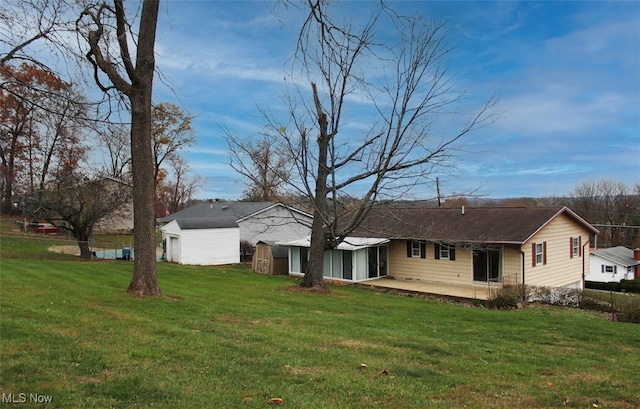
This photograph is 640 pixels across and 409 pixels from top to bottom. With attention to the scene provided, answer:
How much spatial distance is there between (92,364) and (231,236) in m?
30.3

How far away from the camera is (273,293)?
16078 millimetres

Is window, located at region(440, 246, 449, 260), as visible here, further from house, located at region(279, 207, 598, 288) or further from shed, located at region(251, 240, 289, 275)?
shed, located at region(251, 240, 289, 275)

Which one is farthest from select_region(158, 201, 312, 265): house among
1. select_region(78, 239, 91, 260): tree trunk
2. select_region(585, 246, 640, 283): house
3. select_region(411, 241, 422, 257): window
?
select_region(585, 246, 640, 283): house

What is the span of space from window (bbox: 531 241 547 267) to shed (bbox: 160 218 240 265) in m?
20.6

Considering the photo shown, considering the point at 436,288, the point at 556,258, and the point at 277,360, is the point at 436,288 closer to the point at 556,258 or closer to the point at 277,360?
the point at 556,258

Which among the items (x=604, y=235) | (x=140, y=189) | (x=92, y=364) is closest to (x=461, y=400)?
(x=92, y=364)

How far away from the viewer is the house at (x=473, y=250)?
2245 cm

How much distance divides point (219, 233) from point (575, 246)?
23.3 metres

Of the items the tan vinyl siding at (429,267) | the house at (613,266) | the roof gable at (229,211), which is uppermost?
the roof gable at (229,211)

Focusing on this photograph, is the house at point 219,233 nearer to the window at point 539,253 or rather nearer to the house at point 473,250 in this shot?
the house at point 473,250

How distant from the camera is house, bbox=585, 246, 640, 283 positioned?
144ft

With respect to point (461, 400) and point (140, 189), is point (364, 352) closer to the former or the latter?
point (461, 400)

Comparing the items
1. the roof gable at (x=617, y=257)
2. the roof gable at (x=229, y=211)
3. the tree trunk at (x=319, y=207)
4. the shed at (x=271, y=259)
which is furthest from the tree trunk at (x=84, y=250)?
the roof gable at (x=617, y=257)
